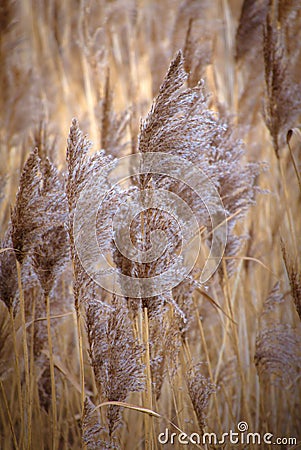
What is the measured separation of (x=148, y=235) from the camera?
0.81 meters

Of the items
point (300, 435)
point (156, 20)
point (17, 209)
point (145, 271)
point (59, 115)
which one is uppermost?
point (156, 20)

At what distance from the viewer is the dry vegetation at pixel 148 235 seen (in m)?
0.83

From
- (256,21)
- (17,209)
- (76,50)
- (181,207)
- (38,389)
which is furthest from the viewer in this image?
(76,50)

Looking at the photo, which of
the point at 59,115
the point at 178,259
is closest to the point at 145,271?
the point at 178,259

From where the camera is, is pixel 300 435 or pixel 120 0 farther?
pixel 120 0

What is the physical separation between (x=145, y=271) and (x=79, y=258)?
0.41 ft

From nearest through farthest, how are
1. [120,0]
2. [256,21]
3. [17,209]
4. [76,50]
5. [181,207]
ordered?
[17,209] < [181,207] < [256,21] < [120,0] < [76,50]

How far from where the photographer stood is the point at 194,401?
0.91 meters

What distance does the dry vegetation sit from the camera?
83 centimetres

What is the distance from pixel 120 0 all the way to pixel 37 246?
1198mm

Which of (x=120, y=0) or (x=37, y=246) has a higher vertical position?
(x=120, y=0)

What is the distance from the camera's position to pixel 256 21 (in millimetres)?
1277

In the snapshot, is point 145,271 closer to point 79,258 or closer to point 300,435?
point 79,258

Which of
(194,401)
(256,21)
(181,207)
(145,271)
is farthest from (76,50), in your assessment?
(194,401)
